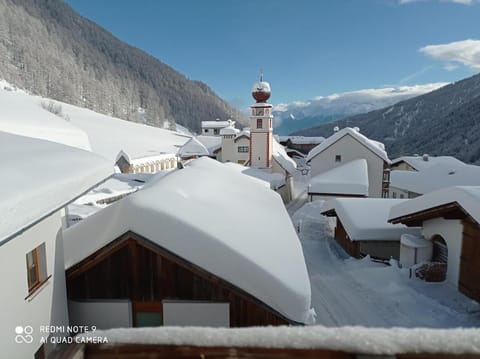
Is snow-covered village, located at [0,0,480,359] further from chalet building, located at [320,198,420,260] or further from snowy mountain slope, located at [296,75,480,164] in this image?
snowy mountain slope, located at [296,75,480,164]

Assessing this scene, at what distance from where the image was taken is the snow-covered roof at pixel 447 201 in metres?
9.02

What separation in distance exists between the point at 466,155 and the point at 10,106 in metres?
82.0

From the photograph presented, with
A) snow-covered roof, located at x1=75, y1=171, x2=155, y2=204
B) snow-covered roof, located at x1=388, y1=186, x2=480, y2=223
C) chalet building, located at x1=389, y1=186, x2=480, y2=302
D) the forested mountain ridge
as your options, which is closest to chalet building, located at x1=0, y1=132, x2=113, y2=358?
snow-covered roof, located at x1=388, y1=186, x2=480, y2=223

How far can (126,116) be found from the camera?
11531cm

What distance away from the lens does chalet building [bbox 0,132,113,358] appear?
10.7 ft

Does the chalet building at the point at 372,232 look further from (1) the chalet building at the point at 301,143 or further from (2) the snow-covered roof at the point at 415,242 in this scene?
(1) the chalet building at the point at 301,143

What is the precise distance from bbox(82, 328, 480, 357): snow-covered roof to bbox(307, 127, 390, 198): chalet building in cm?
2872

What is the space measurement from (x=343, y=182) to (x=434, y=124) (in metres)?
89.2

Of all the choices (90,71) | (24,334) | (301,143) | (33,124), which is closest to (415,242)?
(24,334)

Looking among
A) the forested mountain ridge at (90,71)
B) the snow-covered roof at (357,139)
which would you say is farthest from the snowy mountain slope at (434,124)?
the forested mountain ridge at (90,71)

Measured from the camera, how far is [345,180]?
25875mm

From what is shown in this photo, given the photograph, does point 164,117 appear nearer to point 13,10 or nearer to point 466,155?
point 13,10

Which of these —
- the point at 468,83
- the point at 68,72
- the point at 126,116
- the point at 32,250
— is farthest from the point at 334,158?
the point at 468,83

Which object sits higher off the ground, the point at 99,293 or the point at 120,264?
the point at 120,264
